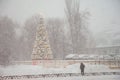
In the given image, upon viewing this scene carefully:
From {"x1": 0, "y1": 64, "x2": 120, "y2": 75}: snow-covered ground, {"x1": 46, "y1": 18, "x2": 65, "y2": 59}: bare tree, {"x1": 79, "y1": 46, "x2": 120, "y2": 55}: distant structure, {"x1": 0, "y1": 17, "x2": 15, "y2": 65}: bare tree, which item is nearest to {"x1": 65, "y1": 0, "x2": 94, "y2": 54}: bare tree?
{"x1": 79, "y1": 46, "x2": 120, "y2": 55}: distant structure

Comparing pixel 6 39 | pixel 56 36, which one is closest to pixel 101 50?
pixel 56 36

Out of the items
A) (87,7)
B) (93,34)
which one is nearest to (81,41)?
(93,34)

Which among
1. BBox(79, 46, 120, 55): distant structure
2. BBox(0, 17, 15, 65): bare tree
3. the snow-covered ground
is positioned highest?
BBox(0, 17, 15, 65): bare tree

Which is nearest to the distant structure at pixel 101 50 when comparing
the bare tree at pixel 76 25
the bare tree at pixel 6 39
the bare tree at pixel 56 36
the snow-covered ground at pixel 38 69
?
the bare tree at pixel 76 25

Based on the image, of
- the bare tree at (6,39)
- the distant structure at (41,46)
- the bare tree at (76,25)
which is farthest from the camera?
the bare tree at (76,25)

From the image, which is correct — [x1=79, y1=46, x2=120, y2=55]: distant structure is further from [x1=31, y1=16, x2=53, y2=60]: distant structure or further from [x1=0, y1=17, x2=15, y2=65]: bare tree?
[x1=0, y1=17, x2=15, y2=65]: bare tree

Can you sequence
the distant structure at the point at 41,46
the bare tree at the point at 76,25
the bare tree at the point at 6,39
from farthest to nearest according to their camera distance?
the bare tree at the point at 76,25, the distant structure at the point at 41,46, the bare tree at the point at 6,39

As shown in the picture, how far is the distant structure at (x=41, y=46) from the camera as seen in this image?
7.21m

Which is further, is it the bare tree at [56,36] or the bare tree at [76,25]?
the bare tree at [76,25]

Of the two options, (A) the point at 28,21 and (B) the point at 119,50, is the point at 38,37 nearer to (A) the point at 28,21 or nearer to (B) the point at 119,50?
(A) the point at 28,21

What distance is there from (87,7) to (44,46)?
1455 millimetres

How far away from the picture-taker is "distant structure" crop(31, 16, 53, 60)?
7211mm

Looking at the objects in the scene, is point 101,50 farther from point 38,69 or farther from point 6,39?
point 6,39

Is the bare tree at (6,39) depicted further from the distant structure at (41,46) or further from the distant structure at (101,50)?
the distant structure at (101,50)
